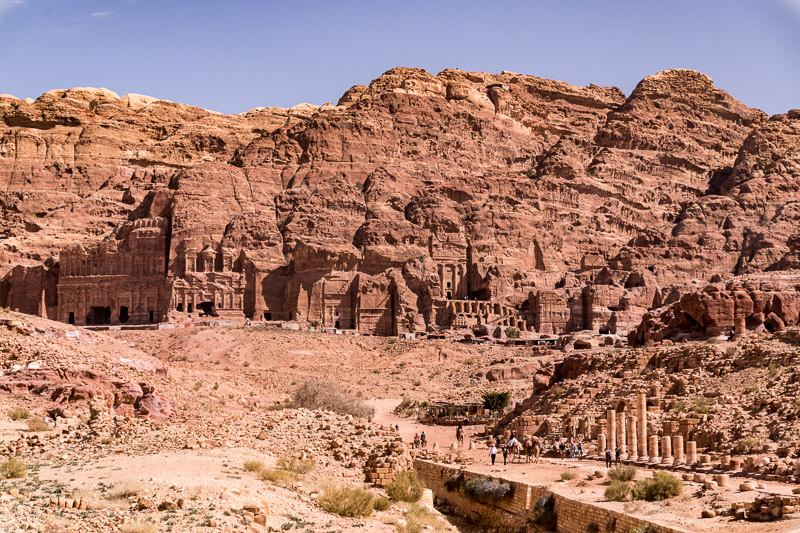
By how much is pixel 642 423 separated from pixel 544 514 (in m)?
10.4

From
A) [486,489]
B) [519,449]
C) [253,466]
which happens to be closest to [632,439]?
[519,449]

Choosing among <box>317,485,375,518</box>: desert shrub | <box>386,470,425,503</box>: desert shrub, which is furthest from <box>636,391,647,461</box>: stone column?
<box>317,485,375,518</box>: desert shrub

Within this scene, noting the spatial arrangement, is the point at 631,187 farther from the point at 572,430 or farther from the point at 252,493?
the point at 252,493

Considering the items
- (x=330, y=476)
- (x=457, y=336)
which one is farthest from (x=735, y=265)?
(x=330, y=476)

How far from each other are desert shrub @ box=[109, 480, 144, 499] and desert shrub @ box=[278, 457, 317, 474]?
5897mm

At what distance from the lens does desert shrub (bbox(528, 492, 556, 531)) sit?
95.3 ft

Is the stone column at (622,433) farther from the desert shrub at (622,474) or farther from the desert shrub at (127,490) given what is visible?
the desert shrub at (127,490)

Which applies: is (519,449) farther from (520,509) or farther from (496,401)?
(496,401)

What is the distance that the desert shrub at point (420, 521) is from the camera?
2448 cm

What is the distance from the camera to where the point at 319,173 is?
12006 centimetres

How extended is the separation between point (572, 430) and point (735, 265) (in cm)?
7040

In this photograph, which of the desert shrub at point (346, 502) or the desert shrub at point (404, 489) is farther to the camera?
the desert shrub at point (404, 489)

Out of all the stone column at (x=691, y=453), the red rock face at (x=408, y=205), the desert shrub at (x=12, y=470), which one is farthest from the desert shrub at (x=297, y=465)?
the red rock face at (x=408, y=205)

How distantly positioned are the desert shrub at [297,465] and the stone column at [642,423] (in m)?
13.3
